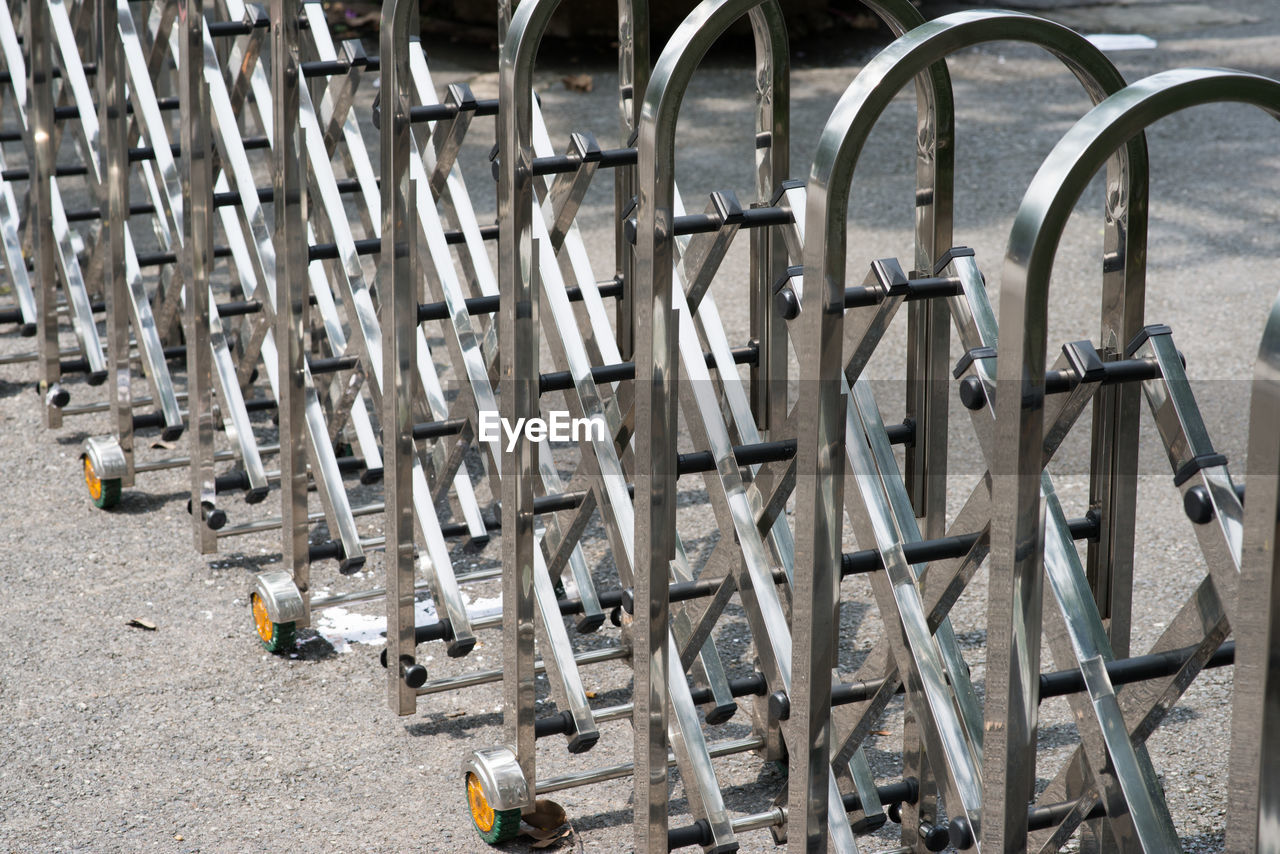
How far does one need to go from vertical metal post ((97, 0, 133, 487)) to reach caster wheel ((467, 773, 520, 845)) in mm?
1835

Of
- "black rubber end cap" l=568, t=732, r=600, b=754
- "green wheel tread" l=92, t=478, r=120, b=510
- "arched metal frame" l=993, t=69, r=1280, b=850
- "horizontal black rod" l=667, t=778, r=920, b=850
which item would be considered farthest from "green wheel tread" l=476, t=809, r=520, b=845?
"green wheel tread" l=92, t=478, r=120, b=510

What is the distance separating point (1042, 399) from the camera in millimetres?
1848

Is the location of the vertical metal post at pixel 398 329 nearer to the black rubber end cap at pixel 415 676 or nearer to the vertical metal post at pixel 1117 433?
the black rubber end cap at pixel 415 676

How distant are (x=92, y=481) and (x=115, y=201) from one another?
805mm

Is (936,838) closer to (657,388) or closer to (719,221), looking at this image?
(657,388)

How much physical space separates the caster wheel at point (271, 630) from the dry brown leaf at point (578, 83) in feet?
18.9

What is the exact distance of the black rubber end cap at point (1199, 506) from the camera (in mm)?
2020

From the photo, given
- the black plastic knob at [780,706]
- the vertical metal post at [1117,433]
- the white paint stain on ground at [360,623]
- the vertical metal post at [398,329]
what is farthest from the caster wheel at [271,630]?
the vertical metal post at [1117,433]

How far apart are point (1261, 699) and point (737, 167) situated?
6.05m

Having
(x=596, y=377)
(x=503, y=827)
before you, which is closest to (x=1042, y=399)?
(x=596, y=377)

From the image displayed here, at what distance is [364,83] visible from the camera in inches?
371

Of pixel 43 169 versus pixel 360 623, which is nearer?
pixel 360 623

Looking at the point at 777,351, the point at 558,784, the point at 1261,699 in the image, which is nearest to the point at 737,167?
the point at 777,351

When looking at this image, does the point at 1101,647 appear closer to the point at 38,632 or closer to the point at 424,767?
the point at 424,767
